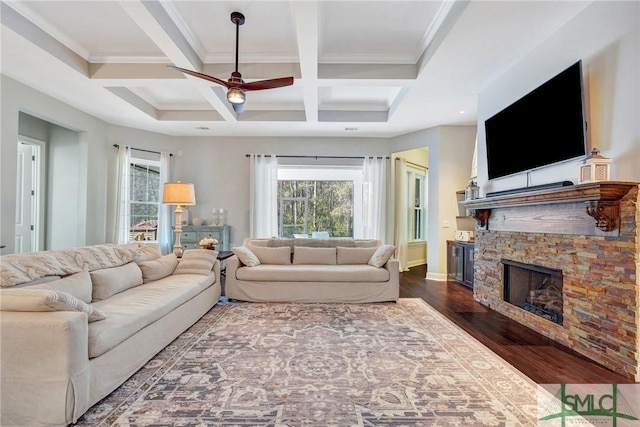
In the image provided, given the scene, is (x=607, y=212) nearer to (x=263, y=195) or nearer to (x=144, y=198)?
(x=263, y=195)

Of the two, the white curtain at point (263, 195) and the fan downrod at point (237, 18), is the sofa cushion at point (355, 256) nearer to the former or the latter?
the white curtain at point (263, 195)

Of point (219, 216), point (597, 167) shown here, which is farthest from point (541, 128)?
point (219, 216)

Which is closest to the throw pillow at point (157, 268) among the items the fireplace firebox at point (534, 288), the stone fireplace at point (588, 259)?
the stone fireplace at point (588, 259)

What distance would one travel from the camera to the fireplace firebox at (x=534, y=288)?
2977mm

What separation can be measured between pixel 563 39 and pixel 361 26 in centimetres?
185

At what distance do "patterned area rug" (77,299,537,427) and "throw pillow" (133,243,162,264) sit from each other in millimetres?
973

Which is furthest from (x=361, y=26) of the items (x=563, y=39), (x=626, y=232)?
(x=626, y=232)

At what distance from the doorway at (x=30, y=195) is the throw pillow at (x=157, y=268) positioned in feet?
10.3

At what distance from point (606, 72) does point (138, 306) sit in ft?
13.5

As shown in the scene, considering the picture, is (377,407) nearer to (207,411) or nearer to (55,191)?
(207,411)

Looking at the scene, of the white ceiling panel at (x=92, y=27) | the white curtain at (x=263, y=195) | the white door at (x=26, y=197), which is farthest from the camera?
the white curtain at (x=263, y=195)

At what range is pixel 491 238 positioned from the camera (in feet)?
13.1

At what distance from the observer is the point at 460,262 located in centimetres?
524

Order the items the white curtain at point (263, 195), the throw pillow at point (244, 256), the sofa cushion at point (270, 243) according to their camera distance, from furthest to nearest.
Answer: the white curtain at point (263, 195) < the sofa cushion at point (270, 243) < the throw pillow at point (244, 256)
